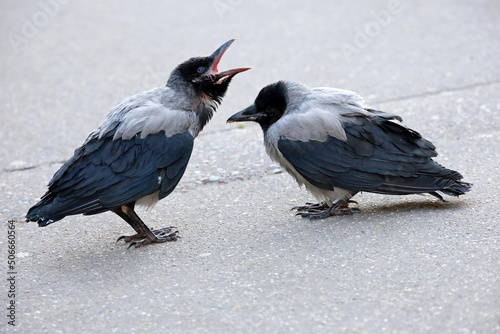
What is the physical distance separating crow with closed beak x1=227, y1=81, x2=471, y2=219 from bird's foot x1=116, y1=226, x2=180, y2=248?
3.18 ft

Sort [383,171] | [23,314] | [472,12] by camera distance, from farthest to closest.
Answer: [472,12] < [383,171] < [23,314]

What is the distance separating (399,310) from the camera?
3408 millimetres

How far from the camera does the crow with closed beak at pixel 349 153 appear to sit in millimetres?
4555

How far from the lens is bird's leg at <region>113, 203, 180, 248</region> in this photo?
4.57 metres

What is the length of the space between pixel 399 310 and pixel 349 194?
4.62ft

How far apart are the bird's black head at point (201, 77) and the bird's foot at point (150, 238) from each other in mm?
1084

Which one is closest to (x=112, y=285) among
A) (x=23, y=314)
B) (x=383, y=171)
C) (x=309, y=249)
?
(x=23, y=314)

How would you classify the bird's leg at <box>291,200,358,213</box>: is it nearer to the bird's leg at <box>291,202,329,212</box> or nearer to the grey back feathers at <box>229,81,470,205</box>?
the bird's leg at <box>291,202,329,212</box>

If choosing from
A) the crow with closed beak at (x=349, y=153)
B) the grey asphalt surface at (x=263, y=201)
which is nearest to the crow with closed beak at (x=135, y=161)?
the grey asphalt surface at (x=263, y=201)

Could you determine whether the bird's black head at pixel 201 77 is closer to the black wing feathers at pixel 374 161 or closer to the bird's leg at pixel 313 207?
the black wing feathers at pixel 374 161

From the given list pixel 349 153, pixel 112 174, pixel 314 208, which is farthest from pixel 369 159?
pixel 112 174

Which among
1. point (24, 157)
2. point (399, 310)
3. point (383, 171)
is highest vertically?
point (383, 171)

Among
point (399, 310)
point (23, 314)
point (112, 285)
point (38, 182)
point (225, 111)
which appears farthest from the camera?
point (225, 111)

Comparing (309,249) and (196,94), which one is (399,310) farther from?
(196,94)
